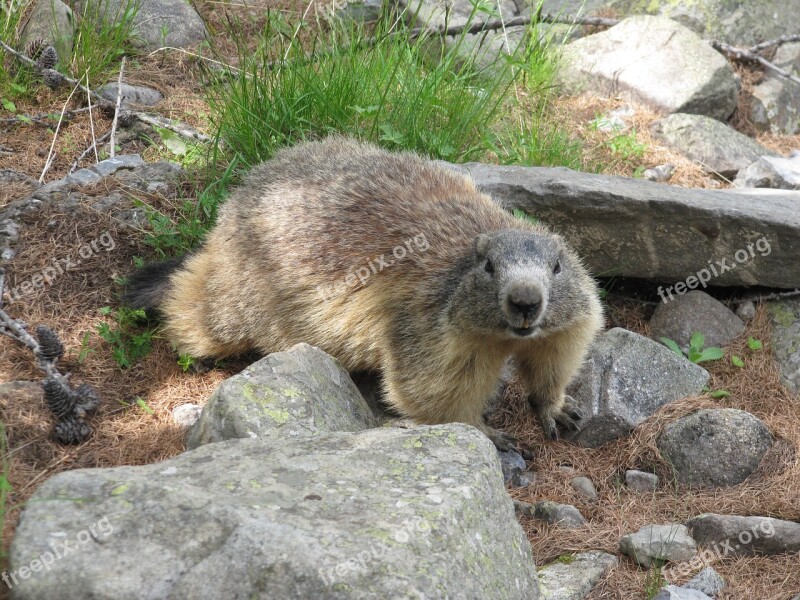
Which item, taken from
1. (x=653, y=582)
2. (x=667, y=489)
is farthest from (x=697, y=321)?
(x=653, y=582)

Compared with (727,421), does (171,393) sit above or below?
below

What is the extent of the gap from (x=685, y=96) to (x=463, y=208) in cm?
474

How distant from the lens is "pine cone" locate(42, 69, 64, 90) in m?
7.61

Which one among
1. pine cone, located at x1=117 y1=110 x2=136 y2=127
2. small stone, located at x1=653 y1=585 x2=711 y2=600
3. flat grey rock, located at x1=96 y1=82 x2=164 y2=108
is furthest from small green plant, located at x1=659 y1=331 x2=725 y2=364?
flat grey rock, located at x1=96 y1=82 x2=164 y2=108

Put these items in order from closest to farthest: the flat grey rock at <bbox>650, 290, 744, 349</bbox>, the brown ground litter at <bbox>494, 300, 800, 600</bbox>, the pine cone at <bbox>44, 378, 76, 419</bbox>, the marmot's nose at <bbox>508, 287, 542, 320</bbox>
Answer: the brown ground litter at <bbox>494, 300, 800, 600</bbox>
the marmot's nose at <bbox>508, 287, 542, 320</bbox>
the pine cone at <bbox>44, 378, 76, 419</bbox>
the flat grey rock at <bbox>650, 290, 744, 349</bbox>

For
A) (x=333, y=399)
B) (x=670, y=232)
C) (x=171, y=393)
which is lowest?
(x=171, y=393)

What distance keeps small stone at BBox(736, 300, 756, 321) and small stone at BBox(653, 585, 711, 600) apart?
2.95 meters

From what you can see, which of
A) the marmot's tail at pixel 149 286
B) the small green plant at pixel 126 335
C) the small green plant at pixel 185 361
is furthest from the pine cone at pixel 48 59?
the small green plant at pixel 185 361

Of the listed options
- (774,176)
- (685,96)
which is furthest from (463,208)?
(685,96)

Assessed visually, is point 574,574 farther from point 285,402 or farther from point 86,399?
point 86,399

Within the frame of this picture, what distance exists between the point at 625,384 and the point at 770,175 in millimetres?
3709

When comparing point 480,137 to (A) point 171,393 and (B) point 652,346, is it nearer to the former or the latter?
(B) point 652,346

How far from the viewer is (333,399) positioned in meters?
4.81

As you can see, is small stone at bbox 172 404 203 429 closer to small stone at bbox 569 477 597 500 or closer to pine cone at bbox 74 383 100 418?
pine cone at bbox 74 383 100 418
